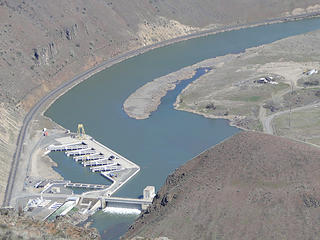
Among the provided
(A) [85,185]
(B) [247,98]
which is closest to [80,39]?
(B) [247,98]

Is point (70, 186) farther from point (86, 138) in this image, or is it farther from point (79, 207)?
point (86, 138)

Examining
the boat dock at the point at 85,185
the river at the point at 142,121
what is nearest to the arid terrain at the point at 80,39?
the river at the point at 142,121

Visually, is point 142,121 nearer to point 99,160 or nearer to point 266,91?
point 99,160

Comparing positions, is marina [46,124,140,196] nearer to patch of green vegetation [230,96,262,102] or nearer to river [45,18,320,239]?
river [45,18,320,239]

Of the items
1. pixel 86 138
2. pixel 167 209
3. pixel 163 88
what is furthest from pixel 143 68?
pixel 167 209

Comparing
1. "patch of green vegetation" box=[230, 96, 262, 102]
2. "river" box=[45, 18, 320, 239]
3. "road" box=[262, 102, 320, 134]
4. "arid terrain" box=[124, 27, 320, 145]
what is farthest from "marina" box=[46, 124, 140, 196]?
"patch of green vegetation" box=[230, 96, 262, 102]
